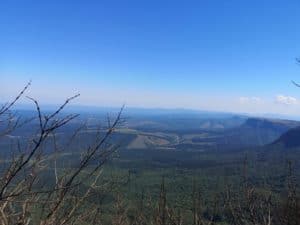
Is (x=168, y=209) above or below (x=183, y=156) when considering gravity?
above

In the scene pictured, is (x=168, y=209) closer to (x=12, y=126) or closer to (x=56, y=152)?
(x=56, y=152)

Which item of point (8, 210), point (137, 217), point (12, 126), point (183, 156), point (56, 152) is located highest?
point (12, 126)

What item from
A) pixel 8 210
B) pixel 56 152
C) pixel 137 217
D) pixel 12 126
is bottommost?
pixel 137 217

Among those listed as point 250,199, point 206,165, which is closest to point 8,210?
point 250,199

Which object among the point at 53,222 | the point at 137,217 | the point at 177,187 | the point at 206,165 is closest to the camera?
the point at 53,222

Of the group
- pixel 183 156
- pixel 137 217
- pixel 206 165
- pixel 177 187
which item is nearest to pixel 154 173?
pixel 206 165

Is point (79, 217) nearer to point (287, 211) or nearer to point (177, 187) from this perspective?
point (287, 211)

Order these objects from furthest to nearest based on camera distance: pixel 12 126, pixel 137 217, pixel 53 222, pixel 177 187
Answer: pixel 177 187 → pixel 137 217 → pixel 53 222 → pixel 12 126

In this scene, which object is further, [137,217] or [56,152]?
[137,217]

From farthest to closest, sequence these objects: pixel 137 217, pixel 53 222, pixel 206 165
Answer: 1. pixel 206 165
2. pixel 137 217
3. pixel 53 222
